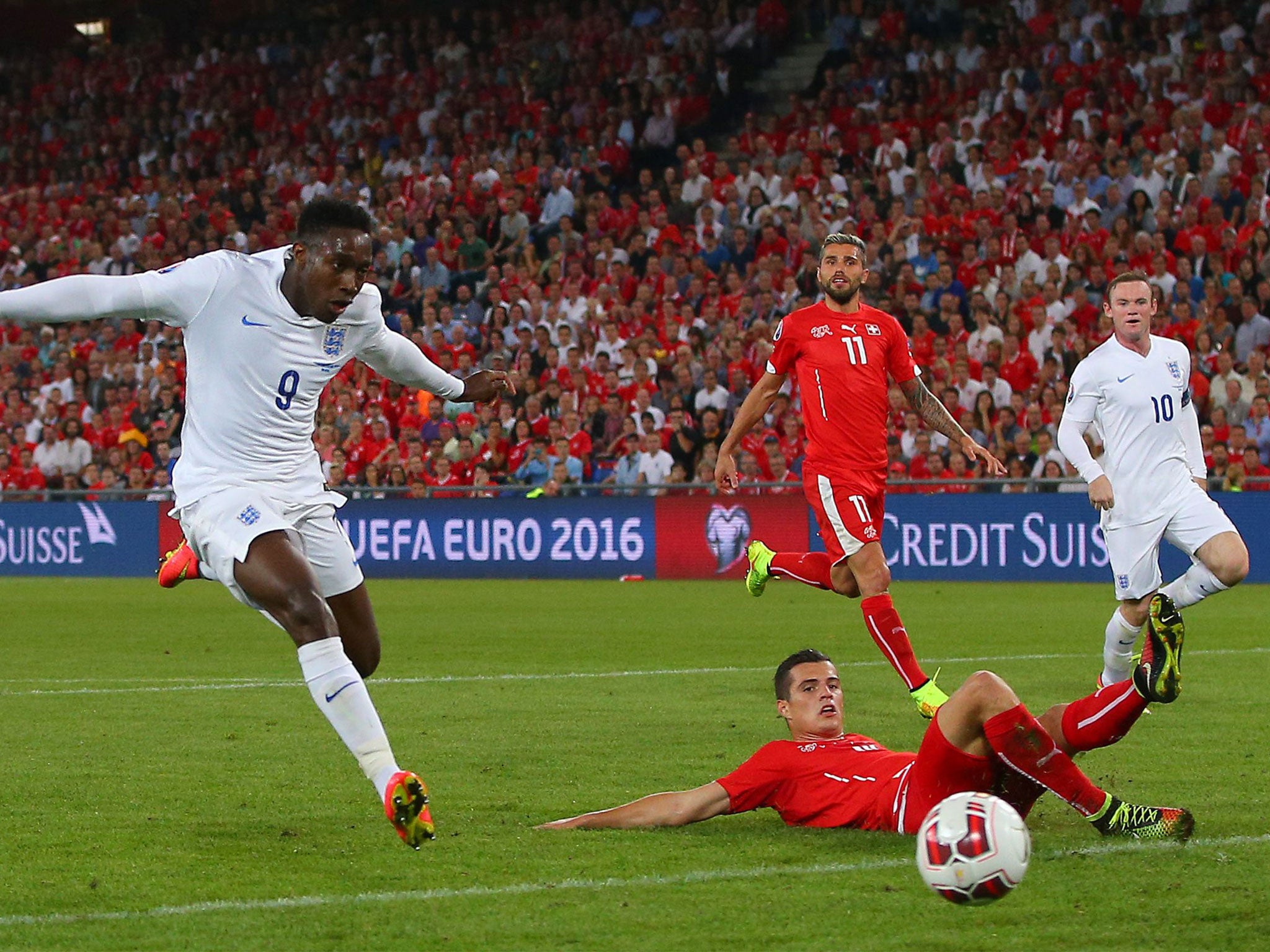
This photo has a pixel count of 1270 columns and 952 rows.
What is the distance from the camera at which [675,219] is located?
25641 mm

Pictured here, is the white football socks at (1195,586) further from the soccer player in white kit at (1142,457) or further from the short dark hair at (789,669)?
the short dark hair at (789,669)

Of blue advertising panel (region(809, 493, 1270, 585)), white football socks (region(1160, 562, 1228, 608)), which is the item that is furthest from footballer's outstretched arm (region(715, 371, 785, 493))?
blue advertising panel (region(809, 493, 1270, 585))

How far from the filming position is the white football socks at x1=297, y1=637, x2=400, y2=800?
5938mm

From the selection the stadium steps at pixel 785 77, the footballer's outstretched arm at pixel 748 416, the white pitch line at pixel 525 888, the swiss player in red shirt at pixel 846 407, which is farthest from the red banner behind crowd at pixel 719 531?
the white pitch line at pixel 525 888

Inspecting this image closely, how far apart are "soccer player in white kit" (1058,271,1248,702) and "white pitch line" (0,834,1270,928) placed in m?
3.32

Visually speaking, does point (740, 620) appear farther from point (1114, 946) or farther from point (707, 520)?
point (1114, 946)

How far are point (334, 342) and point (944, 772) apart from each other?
268 centimetres

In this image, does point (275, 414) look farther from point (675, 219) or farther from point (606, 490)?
point (675, 219)

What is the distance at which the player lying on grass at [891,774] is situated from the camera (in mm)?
5766

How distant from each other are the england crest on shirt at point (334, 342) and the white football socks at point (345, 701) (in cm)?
117

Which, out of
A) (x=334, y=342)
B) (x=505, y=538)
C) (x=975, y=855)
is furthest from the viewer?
(x=505, y=538)

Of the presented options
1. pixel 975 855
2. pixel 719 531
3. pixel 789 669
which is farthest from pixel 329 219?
pixel 719 531

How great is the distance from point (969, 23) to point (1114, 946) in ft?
76.8

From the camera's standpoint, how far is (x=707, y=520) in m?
21.4
